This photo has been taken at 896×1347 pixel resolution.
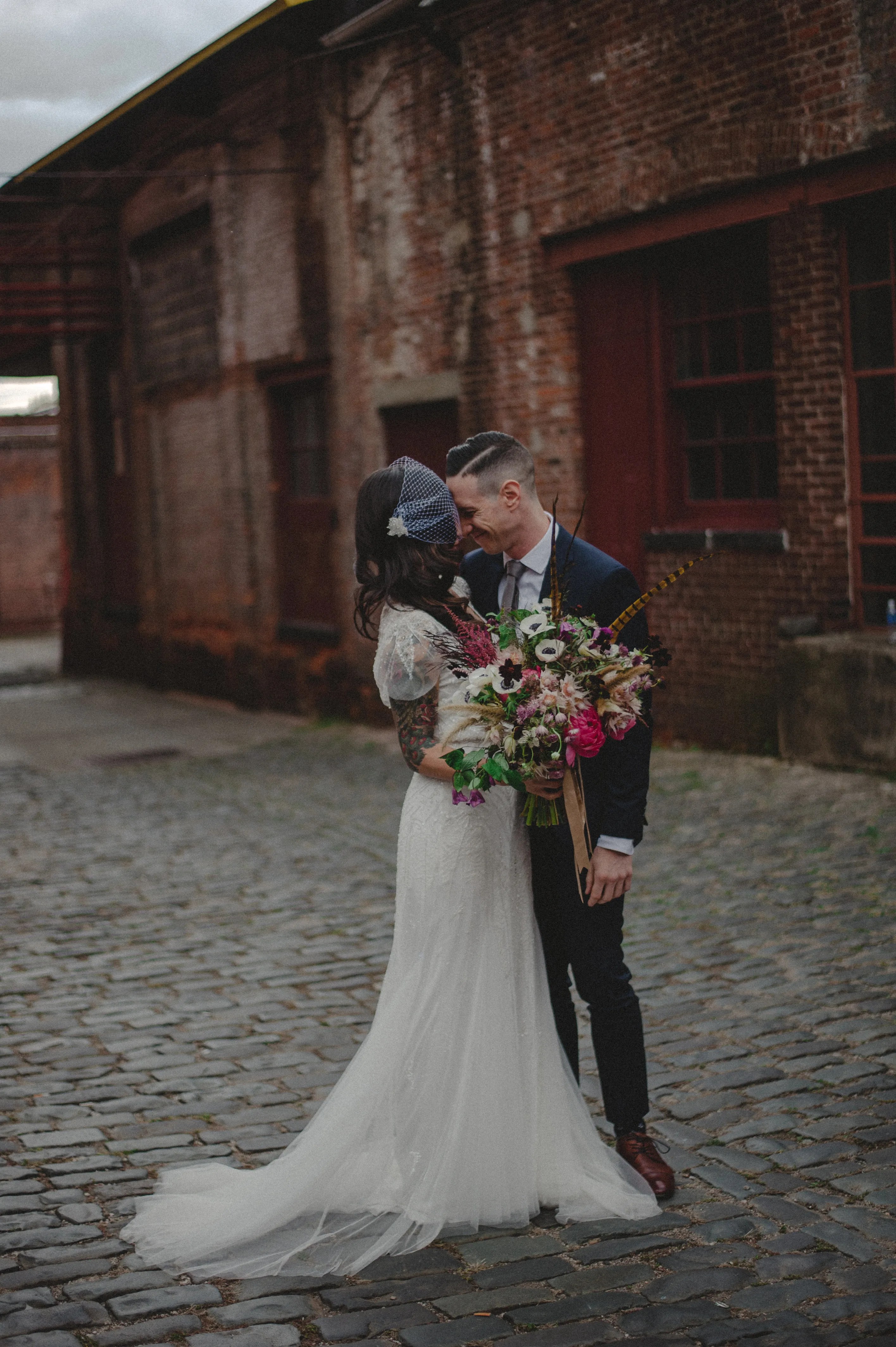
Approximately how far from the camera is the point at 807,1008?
519 centimetres

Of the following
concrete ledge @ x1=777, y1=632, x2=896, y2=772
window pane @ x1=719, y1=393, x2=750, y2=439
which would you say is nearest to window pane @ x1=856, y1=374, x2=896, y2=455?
window pane @ x1=719, y1=393, x2=750, y2=439

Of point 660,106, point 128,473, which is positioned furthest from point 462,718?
point 128,473

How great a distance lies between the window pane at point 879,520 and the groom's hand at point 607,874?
5.78 m

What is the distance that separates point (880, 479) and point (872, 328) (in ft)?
2.94

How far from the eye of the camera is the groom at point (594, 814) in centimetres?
374

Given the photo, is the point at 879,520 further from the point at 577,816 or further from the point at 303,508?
the point at 303,508

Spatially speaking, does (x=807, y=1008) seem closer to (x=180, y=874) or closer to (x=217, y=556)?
(x=180, y=874)

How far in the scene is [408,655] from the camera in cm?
365

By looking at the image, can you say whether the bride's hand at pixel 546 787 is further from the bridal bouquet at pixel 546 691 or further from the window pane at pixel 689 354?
the window pane at pixel 689 354

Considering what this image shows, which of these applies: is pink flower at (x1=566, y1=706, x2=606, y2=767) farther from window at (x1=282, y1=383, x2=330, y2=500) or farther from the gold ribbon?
window at (x1=282, y1=383, x2=330, y2=500)

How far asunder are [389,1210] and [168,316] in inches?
585

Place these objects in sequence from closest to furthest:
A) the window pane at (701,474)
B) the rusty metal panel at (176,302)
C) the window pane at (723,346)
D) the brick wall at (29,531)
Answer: the window pane at (723,346) < the window pane at (701,474) < the rusty metal panel at (176,302) < the brick wall at (29,531)

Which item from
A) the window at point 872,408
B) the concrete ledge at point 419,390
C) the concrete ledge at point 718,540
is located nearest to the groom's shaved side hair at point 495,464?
the concrete ledge at point 718,540

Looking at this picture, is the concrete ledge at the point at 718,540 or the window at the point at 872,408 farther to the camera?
the concrete ledge at the point at 718,540
